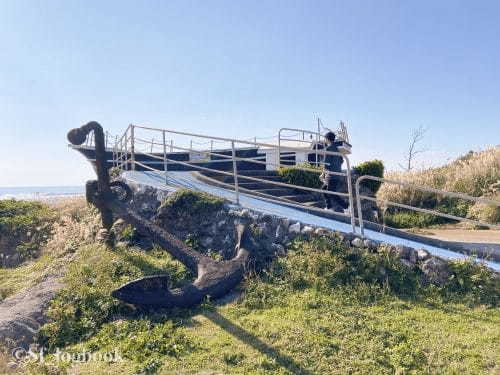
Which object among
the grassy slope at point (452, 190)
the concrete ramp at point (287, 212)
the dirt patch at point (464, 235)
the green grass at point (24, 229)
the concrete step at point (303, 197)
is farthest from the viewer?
the grassy slope at point (452, 190)

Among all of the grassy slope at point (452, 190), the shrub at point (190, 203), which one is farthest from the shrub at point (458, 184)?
the shrub at point (190, 203)

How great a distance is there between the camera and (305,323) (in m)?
4.38

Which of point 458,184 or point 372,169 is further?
point 372,169

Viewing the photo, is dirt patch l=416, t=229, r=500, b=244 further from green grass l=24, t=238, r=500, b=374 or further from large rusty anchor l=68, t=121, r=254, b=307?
large rusty anchor l=68, t=121, r=254, b=307

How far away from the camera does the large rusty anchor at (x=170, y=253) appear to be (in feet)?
13.8

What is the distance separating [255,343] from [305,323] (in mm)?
586

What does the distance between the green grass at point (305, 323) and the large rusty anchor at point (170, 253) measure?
336 millimetres

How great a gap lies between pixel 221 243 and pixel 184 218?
915mm

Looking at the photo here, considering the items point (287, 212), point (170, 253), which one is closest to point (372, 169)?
point (287, 212)

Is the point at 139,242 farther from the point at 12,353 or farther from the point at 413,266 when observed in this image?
the point at 413,266

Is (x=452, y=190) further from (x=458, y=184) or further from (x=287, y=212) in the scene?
(x=287, y=212)

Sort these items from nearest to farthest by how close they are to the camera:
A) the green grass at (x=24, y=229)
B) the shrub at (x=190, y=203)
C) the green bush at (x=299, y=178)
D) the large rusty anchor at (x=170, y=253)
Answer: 1. the large rusty anchor at (x=170, y=253)
2. the shrub at (x=190, y=203)
3. the green grass at (x=24, y=229)
4. the green bush at (x=299, y=178)

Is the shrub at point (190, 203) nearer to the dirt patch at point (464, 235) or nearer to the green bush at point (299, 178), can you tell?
the dirt patch at point (464, 235)

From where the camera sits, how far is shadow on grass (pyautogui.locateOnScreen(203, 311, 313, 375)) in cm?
371
